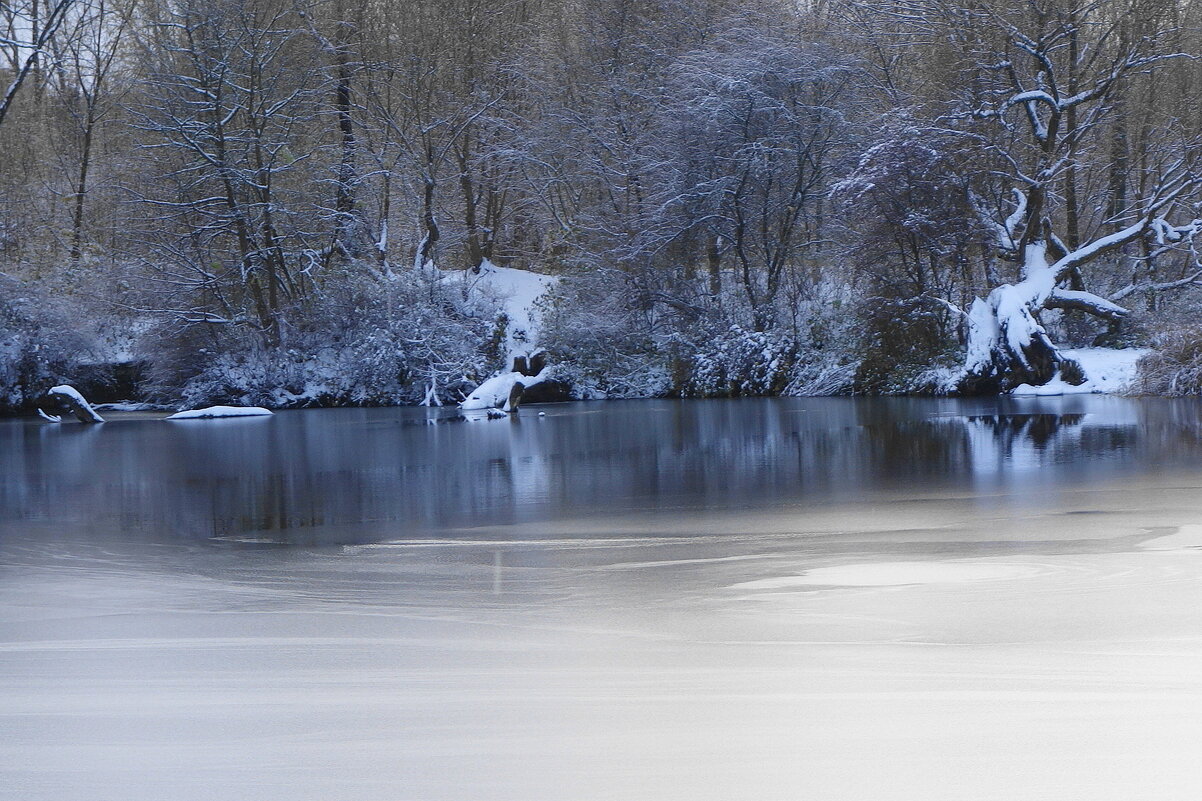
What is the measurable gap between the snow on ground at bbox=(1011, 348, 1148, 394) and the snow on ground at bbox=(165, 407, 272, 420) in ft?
47.3

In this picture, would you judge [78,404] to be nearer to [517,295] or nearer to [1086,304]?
[517,295]

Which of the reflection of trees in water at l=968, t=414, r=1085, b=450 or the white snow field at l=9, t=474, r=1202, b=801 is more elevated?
the reflection of trees in water at l=968, t=414, r=1085, b=450

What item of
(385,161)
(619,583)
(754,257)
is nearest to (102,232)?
(385,161)

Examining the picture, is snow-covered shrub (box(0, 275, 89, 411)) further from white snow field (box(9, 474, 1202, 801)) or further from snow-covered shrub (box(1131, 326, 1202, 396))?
white snow field (box(9, 474, 1202, 801))

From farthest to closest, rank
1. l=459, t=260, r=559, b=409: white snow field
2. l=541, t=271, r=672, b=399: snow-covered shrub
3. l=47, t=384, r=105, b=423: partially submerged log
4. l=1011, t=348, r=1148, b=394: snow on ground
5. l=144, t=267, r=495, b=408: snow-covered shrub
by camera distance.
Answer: l=459, t=260, r=559, b=409: white snow field → l=541, t=271, r=672, b=399: snow-covered shrub → l=144, t=267, r=495, b=408: snow-covered shrub → l=47, t=384, r=105, b=423: partially submerged log → l=1011, t=348, r=1148, b=394: snow on ground


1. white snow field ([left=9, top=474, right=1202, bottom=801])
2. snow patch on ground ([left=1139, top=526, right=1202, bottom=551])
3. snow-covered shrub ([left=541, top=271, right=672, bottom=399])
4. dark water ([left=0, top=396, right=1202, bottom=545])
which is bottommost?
white snow field ([left=9, top=474, right=1202, bottom=801])

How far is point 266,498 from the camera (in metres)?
9.04

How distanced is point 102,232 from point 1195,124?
27281 mm

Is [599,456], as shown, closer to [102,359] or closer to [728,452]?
[728,452]

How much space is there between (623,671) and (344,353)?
82.3ft

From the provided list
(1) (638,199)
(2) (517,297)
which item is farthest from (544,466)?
(2) (517,297)

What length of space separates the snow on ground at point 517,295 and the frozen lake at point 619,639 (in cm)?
1909

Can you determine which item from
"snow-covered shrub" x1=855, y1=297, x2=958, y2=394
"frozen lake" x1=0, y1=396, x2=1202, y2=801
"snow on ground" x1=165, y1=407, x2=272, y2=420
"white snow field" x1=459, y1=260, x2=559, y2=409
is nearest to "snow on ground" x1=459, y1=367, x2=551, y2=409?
"white snow field" x1=459, y1=260, x2=559, y2=409

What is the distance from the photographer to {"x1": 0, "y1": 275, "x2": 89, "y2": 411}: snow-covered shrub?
1080 inches
